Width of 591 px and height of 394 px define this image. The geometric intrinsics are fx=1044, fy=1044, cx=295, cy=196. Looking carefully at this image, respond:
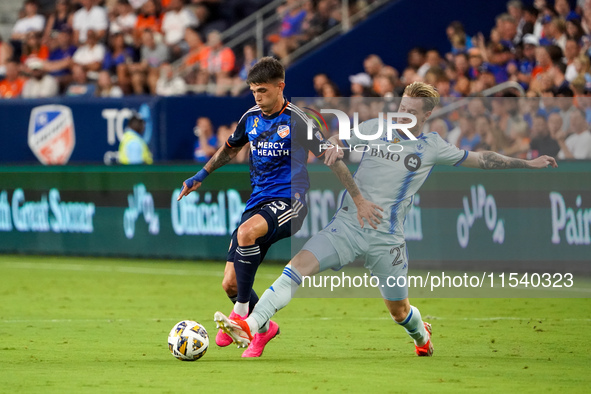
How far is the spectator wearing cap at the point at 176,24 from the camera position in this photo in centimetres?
2080

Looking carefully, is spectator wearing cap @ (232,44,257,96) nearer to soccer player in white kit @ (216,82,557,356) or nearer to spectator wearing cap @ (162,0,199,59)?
spectator wearing cap @ (162,0,199,59)

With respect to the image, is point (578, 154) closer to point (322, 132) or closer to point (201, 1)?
point (322, 132)

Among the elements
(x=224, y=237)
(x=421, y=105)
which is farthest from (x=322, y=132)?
(x=224, y=237)

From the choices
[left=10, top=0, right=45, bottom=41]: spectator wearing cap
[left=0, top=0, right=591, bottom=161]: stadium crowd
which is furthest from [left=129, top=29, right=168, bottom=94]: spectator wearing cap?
[left=10, top=0, right=45, bottom=41]: spectator wearing cap

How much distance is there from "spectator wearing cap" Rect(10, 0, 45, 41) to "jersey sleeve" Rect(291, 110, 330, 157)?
17051 millimetres

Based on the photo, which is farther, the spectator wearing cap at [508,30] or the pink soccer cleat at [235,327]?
the spectator wearing cap at [508,30]

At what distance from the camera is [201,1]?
20.9 meters

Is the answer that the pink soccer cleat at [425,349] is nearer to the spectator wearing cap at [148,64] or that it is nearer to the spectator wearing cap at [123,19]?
the spectator wearing cap at [148,64]

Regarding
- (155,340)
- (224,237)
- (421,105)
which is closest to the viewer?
(421,105)

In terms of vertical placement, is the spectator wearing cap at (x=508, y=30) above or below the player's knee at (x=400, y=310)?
above

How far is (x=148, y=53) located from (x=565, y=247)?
10.4 meters

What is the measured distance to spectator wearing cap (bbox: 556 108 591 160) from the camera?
13078 millimetres

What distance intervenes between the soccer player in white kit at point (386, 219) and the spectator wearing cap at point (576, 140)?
597 centimetres

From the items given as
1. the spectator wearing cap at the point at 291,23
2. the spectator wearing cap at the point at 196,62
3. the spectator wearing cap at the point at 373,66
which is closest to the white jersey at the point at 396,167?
the spectator wearing cap at the point at 373,66
